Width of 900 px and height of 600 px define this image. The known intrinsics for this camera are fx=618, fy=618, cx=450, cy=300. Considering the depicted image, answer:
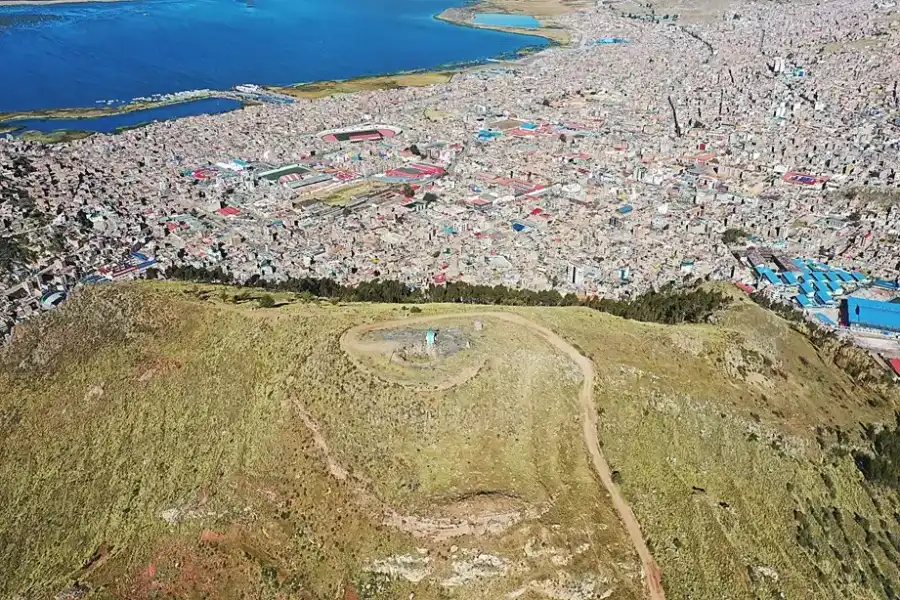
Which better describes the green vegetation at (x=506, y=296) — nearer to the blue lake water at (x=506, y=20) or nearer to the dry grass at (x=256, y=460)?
the dry grass at (x=256, y=460)

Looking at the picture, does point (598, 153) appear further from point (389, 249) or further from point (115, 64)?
point (115, 64)

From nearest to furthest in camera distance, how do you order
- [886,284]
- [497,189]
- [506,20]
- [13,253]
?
[886,284] < [13,253] < [497,189] < [506,20]

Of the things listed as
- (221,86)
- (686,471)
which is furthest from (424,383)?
(221,86)

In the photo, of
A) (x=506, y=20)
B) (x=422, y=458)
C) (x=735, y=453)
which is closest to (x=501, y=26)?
(x=506, y=20)

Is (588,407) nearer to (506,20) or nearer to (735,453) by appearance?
(735,453)

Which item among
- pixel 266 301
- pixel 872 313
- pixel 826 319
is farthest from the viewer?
pixel 826 319

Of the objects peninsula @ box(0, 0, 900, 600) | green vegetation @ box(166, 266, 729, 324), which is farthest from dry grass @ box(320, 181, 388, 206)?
green vegetation @ box(166, 266, 729, 324)

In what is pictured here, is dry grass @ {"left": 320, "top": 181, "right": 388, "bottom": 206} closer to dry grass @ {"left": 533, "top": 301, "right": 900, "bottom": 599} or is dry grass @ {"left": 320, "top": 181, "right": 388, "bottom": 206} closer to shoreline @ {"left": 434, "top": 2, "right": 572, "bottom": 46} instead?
dry grass @ {"left": 533, "top": 301, "right": 900, "bottom": 599}

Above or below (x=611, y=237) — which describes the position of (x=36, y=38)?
above
